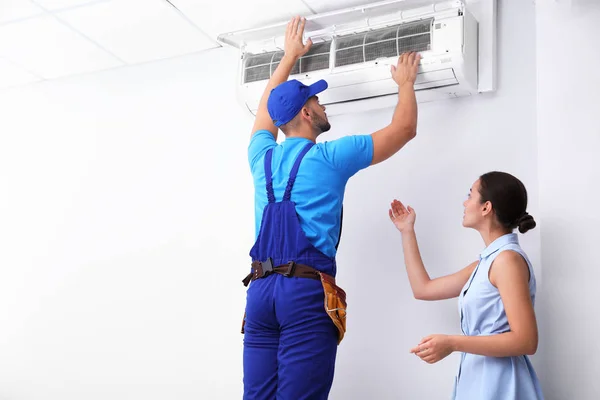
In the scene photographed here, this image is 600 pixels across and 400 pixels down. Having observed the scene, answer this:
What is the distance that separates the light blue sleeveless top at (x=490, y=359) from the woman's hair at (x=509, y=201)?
0.06 metres

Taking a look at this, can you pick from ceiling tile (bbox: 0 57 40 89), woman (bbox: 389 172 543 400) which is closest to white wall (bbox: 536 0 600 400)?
woman (bbox: 389 172 543 400)

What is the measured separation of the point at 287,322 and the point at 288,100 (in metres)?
0.83

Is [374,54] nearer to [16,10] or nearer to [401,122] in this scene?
[401,122]

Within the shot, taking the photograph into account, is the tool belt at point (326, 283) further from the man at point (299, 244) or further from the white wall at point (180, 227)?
the white wall at point (180, 227)

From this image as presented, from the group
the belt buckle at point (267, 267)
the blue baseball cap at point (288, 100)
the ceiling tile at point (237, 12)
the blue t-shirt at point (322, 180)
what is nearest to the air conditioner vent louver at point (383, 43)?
the ceiling tile at point (237, 12)

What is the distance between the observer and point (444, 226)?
9.34 ft

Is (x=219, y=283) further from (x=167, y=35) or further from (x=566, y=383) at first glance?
(x=566, y=383)

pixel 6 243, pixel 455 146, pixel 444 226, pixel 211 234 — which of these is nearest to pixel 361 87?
pixel 455 146

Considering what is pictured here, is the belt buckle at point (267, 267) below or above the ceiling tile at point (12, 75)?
below

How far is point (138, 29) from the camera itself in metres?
3.44

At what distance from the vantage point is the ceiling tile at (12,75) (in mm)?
3977

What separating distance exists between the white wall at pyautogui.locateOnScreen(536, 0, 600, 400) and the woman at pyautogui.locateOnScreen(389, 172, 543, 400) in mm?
279

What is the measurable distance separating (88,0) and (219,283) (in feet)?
4.79

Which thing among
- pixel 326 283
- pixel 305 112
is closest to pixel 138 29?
pixel 305 112
